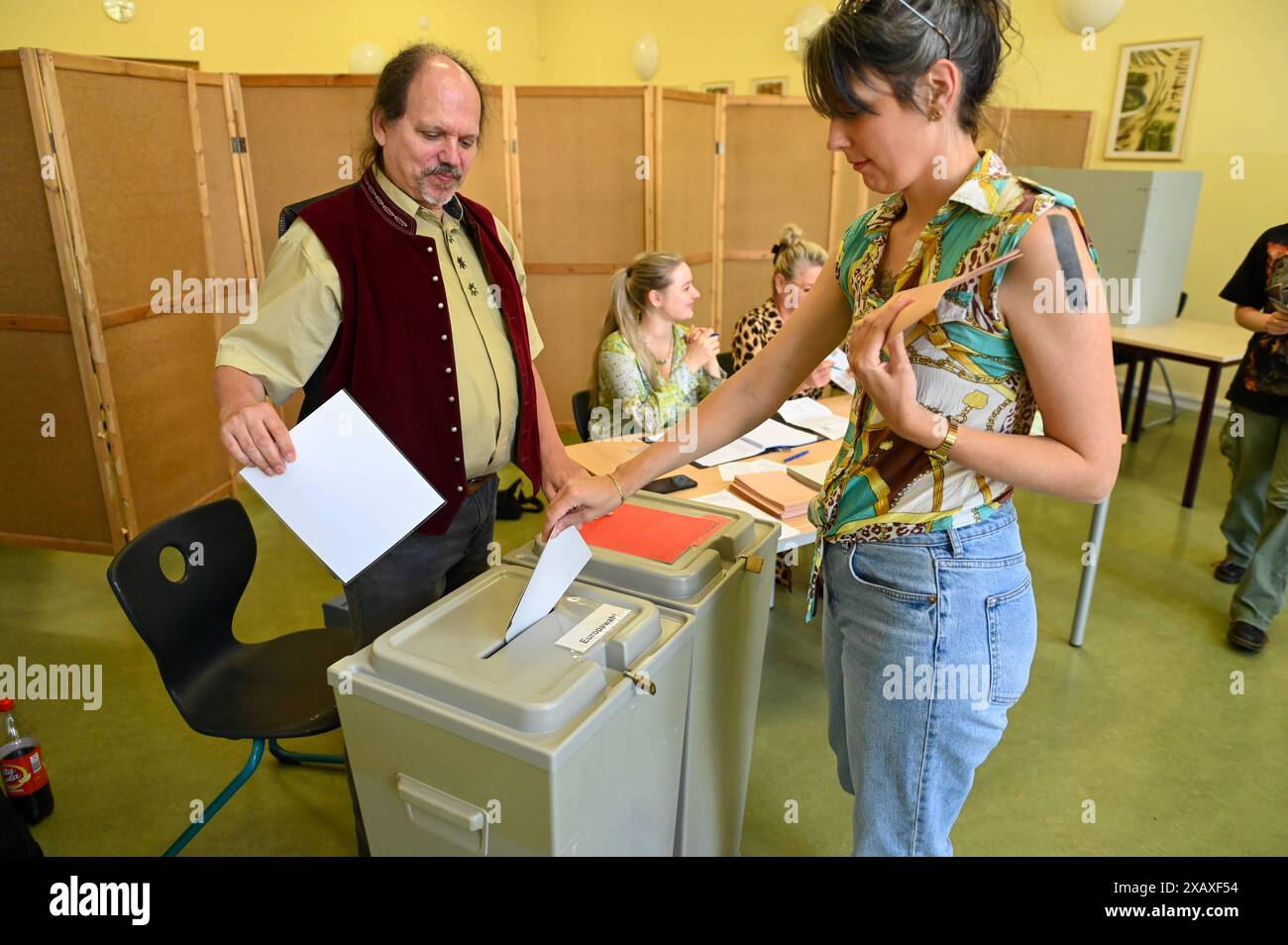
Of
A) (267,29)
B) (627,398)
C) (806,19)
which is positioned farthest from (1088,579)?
(267,29)

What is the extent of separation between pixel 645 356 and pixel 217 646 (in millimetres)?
1839

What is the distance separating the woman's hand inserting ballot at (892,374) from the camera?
985 mm

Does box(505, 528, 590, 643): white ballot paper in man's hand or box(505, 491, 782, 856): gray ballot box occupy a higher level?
box(505, 528, 590, 643): white ballot paper in man's hand

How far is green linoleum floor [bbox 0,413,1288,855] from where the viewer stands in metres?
2.21

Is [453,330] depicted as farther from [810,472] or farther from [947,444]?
[810,472]

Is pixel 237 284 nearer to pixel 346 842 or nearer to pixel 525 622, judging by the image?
pixel 346 842

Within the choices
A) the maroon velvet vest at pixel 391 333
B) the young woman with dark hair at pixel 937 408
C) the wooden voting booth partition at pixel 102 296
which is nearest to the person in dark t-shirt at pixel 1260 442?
the young woman with dark hair at pixel 937 408

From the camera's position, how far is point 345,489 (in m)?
1.31

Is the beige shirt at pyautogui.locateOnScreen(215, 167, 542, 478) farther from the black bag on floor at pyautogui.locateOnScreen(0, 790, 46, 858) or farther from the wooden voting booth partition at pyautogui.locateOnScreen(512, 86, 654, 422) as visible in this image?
the wooden voting booth partition at pyautogui.locateOnScreen(512, 86, 654, 422)

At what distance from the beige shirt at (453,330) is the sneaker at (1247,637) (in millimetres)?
2773

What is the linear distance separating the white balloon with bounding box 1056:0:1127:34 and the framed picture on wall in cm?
27

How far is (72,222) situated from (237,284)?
115 centimetres

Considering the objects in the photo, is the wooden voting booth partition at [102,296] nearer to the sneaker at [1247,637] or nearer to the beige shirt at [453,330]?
the beige shirt at [453,330]

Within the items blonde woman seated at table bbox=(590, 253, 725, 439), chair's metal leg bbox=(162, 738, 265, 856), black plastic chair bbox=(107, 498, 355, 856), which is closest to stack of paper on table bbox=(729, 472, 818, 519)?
blonde woman seated at table bbox=(590, 253, 725, 439)
